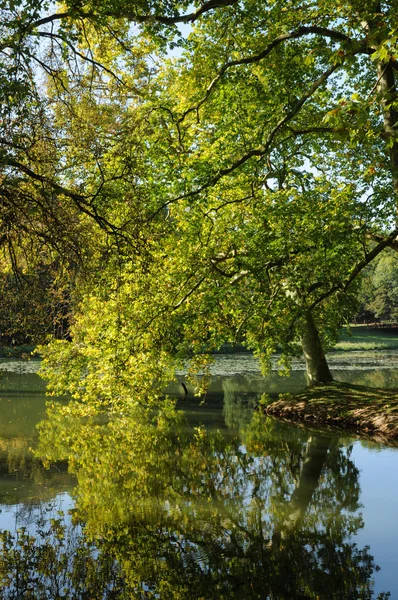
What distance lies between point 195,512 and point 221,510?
409 mm

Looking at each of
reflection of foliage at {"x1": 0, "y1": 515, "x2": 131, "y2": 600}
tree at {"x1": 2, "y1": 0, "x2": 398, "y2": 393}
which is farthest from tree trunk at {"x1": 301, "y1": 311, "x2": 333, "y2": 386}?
reflection of foliage at {"x1": 0, "y1": 515, "x2": 131, "y2": 600}

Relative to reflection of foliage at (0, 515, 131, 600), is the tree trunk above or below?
above

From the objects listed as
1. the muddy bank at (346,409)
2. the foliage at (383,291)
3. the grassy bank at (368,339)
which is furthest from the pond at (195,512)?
the foliage at (383,291)

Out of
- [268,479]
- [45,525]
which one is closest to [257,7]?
[268,479]

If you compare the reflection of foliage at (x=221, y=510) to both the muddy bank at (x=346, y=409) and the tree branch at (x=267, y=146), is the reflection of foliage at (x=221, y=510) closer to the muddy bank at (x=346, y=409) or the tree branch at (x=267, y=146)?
the muddy bank at (x=346, y=409)

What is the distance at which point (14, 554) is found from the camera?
797 cm

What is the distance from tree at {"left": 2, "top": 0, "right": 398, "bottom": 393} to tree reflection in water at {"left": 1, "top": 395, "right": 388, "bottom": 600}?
238 centimetres

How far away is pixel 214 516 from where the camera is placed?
31.4 ft

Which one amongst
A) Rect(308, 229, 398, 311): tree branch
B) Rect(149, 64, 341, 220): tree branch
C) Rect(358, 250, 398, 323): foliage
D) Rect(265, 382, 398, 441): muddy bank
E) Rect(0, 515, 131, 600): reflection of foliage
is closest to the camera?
Rect(0, 515, 131, 600): reflection of foliage

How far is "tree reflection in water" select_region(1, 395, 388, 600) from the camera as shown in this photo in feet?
23.2

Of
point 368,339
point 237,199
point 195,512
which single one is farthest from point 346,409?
point 368,339

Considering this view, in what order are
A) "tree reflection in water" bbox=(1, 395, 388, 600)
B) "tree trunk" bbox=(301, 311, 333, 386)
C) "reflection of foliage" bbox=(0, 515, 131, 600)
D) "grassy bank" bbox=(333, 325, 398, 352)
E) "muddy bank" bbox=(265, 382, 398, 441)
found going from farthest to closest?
"grassy bank" bbox=(333, 325, 398, 352)
"tree trunk" bbox=(301, 311, 333, 386)
"muddy bank" bbox=(265, 382, 398, 441)
"tree reflection in water" bbox=(1, 395, 388, 600)
"reflection of foliage" bbox=(0, 515, 131, 600)

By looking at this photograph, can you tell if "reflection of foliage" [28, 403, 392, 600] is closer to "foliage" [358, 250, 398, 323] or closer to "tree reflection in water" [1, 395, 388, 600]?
"tree reflection in water" [1, 395, 388, 600]

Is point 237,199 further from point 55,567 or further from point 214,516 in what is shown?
point 55,567
